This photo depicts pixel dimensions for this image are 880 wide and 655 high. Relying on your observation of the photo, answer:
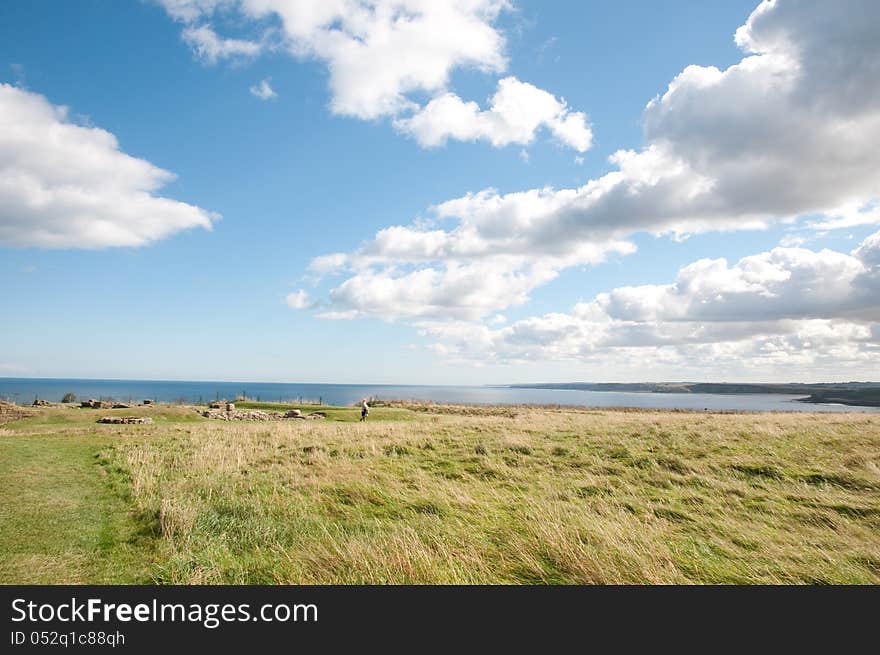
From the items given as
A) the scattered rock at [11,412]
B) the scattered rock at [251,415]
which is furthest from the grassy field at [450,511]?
the scattered rock at [251,415]

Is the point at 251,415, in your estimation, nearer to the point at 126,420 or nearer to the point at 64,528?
the point at 126,420

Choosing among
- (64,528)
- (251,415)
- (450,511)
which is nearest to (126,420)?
(251,415)

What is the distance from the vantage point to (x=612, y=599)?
22.1 feet

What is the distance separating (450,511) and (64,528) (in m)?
8.39

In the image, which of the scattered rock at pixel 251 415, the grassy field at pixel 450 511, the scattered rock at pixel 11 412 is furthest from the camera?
the scattered rock at pixel 251 415

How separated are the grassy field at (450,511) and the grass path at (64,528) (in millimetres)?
49

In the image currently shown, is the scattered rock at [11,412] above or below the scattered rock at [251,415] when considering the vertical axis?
above

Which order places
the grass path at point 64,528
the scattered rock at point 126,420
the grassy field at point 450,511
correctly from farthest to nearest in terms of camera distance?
the scattered rock at point 126,420, the grassy field at point 450,511, the grass path at point 64,528

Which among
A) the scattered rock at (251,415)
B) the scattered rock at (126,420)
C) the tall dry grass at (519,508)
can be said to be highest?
the tall dry grass at (519,508)

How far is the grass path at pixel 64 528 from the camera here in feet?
25.0

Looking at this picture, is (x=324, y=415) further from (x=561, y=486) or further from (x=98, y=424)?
(x=561, y=486)

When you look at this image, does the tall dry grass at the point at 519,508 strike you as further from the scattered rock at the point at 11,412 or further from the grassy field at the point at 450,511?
the scattered rock at the point at 11,412

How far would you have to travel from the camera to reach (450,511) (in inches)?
454

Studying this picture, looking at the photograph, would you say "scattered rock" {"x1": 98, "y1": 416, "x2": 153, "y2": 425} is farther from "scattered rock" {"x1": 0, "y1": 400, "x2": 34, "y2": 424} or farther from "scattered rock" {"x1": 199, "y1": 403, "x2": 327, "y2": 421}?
"scattered rock" {"x1": 199, "y1": 403, "x2": 327, "y2": 421}
